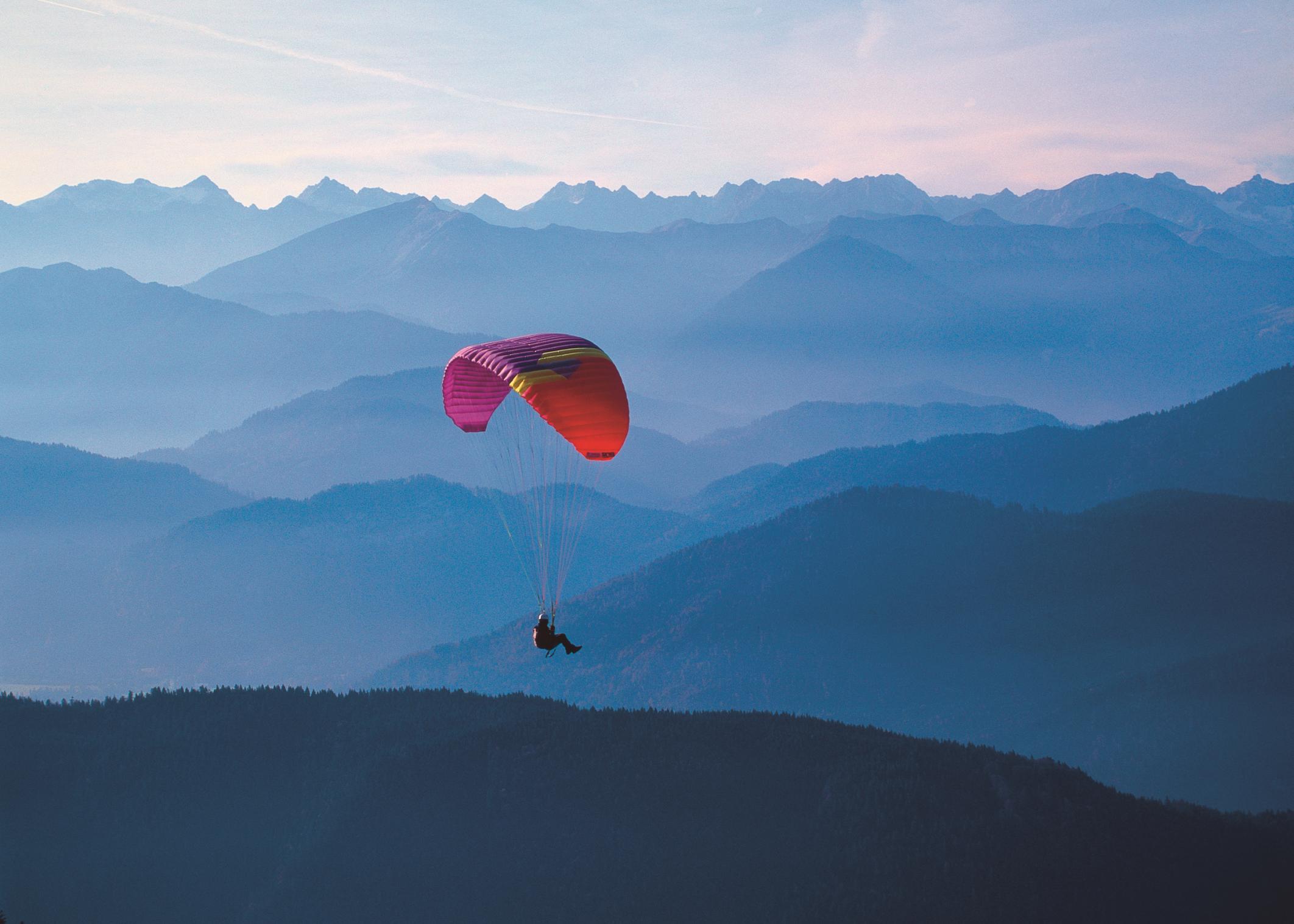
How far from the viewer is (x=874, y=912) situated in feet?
365

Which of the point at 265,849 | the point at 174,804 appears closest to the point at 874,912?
the point at 265,849

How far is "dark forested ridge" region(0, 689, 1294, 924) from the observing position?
381 ft

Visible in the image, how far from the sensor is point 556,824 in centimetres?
12706

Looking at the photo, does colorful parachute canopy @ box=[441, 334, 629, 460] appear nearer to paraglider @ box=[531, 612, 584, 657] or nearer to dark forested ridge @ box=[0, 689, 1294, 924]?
paraglider @ box=[531, 612, 584, 657]

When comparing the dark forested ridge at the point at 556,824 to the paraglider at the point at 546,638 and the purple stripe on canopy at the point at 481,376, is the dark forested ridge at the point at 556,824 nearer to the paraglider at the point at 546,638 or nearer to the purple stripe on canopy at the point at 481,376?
the purple stripe on canopy at the point at 481,376

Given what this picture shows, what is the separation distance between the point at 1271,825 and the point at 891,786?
4303 cm

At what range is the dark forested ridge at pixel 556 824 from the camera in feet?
381

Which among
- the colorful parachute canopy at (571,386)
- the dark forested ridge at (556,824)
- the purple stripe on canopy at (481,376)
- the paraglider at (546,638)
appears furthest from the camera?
the dark forested ridge at (556,824)

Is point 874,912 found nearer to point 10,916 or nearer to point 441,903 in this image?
point 441,903

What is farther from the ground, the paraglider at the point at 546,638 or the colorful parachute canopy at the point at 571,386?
the colorful parachute canopy at the point at 571,386

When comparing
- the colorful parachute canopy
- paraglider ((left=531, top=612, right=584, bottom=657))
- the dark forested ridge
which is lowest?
the dark forested ridge

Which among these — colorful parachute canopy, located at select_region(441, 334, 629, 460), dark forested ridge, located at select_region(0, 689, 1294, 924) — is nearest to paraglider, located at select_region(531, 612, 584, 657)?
colorful parachute canopy, located at select_region(441, 334, 629, 460)

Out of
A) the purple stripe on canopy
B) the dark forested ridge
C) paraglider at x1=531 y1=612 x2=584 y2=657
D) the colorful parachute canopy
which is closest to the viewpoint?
paraglider at x1=531 y1=612 x2=584 y2=657

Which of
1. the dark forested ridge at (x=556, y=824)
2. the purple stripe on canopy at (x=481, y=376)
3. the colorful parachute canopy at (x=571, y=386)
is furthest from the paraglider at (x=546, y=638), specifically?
the dark forested ridge at (x=556, y=824)
